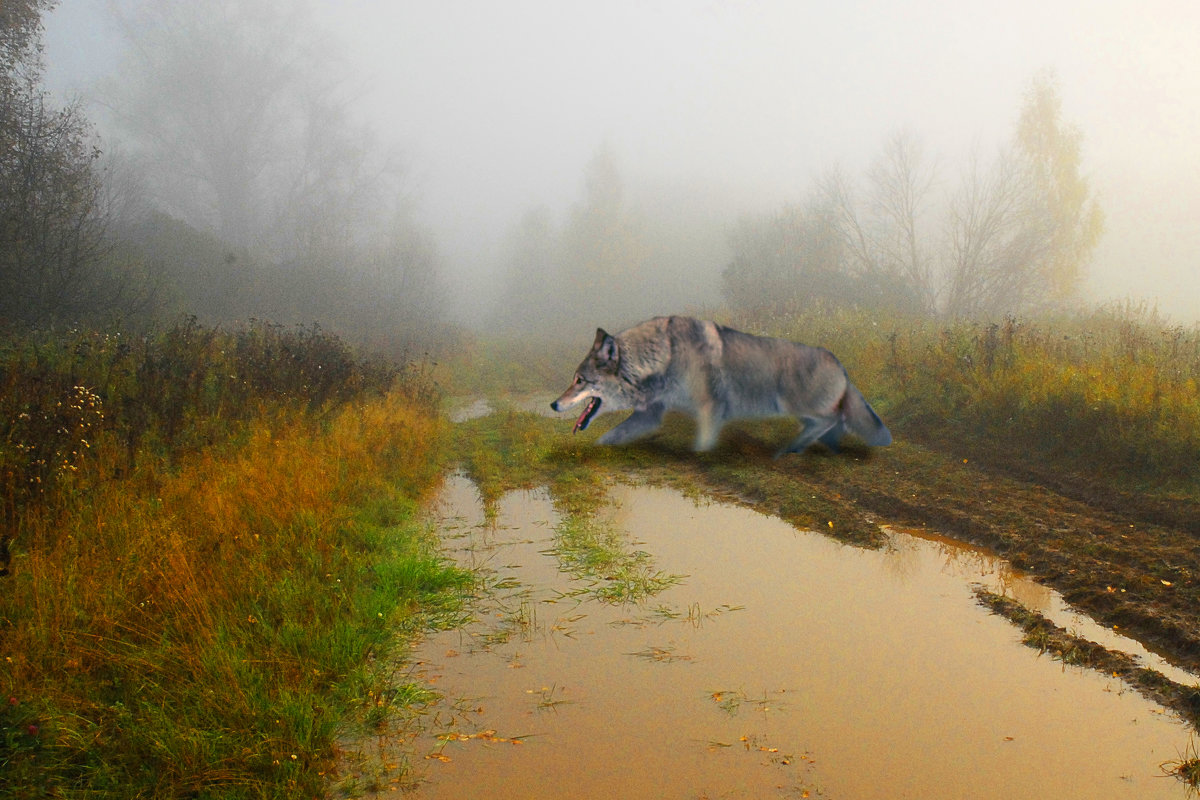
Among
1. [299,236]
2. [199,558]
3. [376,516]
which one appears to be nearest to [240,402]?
[376,516]

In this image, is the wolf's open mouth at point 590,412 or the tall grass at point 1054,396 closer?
the wolf's open mouth at point 590,412

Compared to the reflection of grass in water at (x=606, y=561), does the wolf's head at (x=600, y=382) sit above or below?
above

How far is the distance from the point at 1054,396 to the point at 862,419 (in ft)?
13.3

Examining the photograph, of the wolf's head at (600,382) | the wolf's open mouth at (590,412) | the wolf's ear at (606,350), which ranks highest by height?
the wolf's ear at (606,350)

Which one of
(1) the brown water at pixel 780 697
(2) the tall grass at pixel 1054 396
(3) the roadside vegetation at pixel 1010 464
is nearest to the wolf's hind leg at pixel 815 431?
(3) the roadside vegetation at pixel 1010 464

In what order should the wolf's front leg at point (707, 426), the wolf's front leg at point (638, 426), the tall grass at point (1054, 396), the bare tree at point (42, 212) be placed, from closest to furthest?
1. the wolf's front leg at point (638, 426)
2. the wolf's front leg at point (707, 426)
3. the tall grass at point (1054, 396)
4. the bare tree at point (42, 212)

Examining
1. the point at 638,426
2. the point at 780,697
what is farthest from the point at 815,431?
the point at 780,697

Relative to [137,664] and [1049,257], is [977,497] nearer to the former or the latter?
[137,664]

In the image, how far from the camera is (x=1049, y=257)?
90.5ft

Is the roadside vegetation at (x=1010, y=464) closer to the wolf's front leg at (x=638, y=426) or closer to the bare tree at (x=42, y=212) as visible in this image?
the wolf's front leg at (x=638, y=426)

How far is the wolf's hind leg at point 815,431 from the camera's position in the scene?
7.94m

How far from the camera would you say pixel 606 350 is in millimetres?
6766

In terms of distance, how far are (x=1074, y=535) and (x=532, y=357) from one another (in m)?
25.9

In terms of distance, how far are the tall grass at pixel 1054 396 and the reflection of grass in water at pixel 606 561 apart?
18.3 ft
